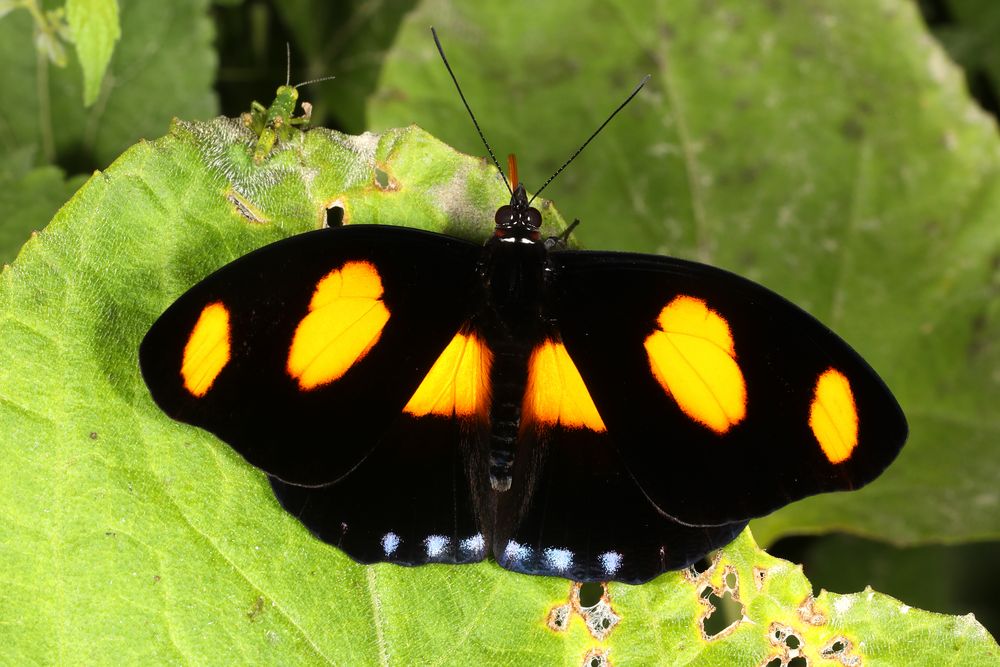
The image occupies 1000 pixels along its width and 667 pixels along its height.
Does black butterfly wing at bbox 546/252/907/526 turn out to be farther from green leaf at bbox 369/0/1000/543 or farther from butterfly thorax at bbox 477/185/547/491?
green leaf at bbox 369/0/1000/543

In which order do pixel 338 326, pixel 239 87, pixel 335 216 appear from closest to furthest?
pixel 338 326
pixel 335 216
pixel 239 87

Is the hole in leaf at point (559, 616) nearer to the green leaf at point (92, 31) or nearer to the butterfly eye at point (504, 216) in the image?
the butterfly eye at point (504, 216)

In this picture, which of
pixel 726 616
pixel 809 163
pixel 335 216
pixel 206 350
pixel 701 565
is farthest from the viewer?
pixel 809 163

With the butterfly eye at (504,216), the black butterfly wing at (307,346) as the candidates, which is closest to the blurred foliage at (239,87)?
the black butterfly wing at (307,346)

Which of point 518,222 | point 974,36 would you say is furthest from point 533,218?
point 974,36

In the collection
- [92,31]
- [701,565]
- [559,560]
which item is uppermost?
[92,31]

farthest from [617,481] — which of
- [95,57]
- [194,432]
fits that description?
[95,57]

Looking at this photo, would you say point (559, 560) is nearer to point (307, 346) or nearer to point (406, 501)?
point (406, 501)
